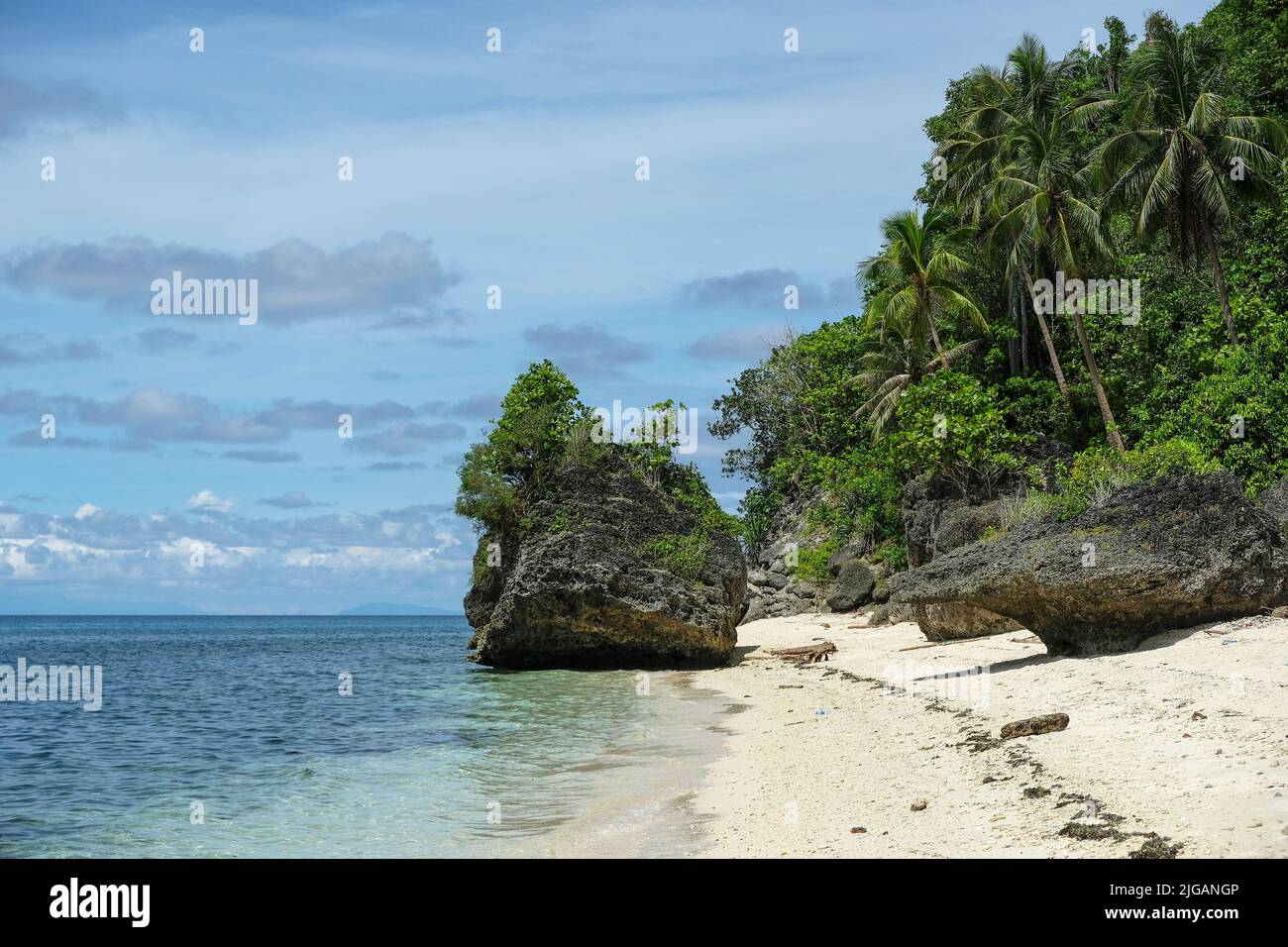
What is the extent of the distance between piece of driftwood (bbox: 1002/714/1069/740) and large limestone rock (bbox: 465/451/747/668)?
14.7 meters

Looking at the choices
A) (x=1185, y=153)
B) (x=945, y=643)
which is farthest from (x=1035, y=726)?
(x=1185, y=153)

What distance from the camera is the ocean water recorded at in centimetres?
1034

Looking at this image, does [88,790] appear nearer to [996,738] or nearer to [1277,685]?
[996,738]

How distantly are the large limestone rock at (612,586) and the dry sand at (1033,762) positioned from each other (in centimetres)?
816

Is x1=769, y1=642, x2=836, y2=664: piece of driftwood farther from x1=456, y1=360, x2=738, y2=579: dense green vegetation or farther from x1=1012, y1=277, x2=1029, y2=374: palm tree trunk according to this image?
x1=1012, y1=277, x2=1029, y2=374: palm tree trunk

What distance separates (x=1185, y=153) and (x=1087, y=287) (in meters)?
6.71

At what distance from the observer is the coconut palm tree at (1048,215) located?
30141mm

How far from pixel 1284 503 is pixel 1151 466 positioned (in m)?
2.50

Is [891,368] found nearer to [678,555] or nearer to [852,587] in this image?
[852,587]

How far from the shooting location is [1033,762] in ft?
30.6

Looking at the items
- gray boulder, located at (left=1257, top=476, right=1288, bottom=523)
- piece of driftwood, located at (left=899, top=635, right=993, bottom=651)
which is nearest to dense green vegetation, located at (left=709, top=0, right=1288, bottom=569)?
gray boulder, located at (left=1257, top=476, right=1288, bottom=523)

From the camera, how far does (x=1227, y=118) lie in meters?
27.3

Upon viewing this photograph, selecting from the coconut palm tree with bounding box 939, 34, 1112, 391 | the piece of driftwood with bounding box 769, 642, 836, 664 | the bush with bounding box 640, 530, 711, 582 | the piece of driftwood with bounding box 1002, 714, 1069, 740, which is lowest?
the piece of driftwood with bounding box 769, 642, 836, 664

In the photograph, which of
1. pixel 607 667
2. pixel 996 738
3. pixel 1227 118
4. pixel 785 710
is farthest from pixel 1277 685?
pixel 1227 118
